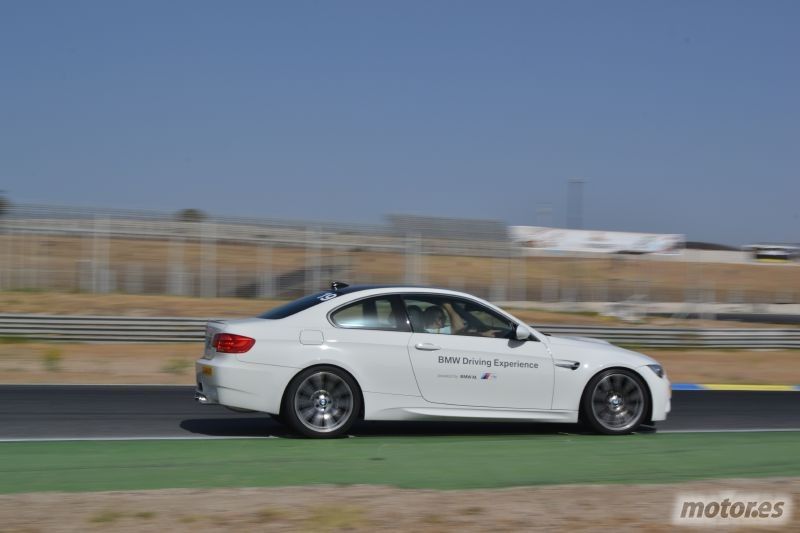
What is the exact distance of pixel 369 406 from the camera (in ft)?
27.3

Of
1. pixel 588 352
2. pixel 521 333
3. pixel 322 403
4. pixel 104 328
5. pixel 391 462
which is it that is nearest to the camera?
pixel 391 462

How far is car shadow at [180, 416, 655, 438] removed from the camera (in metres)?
8.89

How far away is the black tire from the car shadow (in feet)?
1.15

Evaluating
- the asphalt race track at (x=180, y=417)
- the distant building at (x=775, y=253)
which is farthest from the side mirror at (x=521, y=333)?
the distant building at (x=775, y=253)

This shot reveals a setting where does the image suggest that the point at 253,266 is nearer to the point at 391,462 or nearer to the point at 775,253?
the point at 391,462

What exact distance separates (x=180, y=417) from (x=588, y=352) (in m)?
4.34

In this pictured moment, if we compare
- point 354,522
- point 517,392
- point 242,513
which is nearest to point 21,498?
point 242,513

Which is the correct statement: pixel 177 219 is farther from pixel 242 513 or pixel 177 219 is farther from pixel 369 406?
pixel 242 513

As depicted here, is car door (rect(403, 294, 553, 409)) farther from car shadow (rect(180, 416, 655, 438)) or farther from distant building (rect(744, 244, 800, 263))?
distant building (rect(744, 244, 800, 263))

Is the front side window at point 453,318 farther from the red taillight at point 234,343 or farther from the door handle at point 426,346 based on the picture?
the red taillight at point 234,343

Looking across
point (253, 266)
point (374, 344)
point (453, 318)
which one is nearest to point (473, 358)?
point (453, 318)

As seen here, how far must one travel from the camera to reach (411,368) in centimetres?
841

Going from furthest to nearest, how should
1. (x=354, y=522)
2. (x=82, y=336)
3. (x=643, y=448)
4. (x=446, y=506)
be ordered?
1. (x=82, y=336)
2. (x=643, y=448)
3. (x=446, y=506)
4. (x=354, y=522)

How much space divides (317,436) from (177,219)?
845 inches
